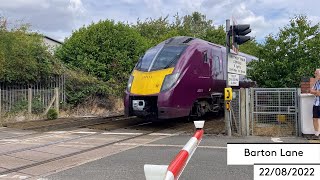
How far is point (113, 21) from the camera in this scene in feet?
79.8

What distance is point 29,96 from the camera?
696 inches

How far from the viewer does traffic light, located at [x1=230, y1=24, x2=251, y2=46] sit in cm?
1185

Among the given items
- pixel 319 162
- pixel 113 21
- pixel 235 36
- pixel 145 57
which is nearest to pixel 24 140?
pixel 145 57

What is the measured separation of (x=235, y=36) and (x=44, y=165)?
22.2 feet

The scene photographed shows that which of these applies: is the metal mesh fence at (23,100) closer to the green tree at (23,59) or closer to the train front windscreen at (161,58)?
the green tree at (23,59)

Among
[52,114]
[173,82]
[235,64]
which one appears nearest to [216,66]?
[173,82]

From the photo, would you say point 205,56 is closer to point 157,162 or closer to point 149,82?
point 149,82

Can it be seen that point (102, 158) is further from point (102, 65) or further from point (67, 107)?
point (102, 65)

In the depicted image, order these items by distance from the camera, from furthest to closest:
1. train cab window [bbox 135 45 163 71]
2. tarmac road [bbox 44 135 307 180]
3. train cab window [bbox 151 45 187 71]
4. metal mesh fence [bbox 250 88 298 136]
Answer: train cab window [bbox 135 45 163 71]
train cab window [bbox 151 45 187 71]
metal mesh fence [bbox 250 88 298 136]
tarmac road [bbox 44 135 307 180]

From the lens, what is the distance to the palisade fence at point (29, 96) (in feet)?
56.7
